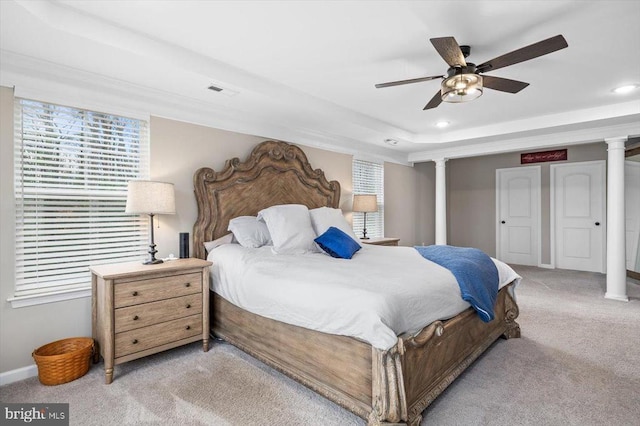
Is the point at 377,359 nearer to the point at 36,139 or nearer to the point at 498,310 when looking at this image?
the point at 498,310

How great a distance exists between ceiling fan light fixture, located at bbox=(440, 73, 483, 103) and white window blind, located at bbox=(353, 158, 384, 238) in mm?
2849

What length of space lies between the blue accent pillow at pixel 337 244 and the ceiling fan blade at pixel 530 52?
1761 mm

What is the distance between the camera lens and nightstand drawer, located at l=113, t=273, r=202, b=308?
2.42 meters

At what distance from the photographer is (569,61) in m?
2.74

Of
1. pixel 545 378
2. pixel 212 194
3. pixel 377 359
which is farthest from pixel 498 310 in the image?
pixel 212 194

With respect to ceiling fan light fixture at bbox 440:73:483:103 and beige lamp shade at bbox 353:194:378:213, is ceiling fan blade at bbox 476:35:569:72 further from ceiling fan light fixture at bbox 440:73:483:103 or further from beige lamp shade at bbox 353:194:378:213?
beige lamp shade at bbox 353:194:378:213

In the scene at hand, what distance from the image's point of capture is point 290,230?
3.28 meters

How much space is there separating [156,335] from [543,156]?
7.10m

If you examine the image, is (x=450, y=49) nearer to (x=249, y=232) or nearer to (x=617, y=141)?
(x=249, y=232)

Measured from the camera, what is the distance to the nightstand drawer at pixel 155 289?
7.93 ft

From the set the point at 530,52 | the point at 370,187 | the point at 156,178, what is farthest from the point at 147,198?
the point at 370,187


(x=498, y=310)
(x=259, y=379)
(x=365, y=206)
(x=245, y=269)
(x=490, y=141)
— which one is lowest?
(x=259, y=379)

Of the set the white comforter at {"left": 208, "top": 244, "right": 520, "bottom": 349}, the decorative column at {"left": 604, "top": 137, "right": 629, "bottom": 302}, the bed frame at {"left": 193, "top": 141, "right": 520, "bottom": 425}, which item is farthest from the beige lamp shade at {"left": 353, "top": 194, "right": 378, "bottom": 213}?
the decorative column at {"left": 604, "top": 137, "right": 629, "bottom": 302}

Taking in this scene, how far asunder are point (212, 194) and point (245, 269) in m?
1.11
